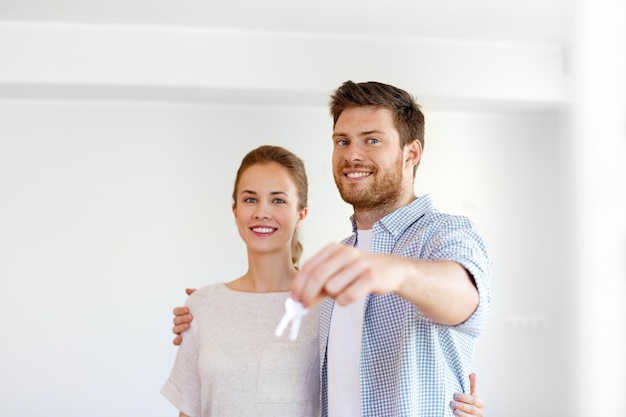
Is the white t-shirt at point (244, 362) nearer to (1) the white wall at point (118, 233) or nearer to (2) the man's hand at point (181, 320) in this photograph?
(2) the man's hand at point (181, 320)

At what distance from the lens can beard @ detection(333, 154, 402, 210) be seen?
1980mm

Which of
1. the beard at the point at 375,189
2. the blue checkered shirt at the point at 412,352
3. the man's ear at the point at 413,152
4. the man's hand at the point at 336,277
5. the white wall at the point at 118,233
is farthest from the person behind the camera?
the white wall at the point at 118,233

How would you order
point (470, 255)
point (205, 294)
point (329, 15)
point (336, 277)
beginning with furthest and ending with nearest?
1. point (329, 15)
2. point (205, 294)
3. point (470, 255)
4. point (336, 277)

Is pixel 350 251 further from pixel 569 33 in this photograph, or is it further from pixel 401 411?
pixel 569 33

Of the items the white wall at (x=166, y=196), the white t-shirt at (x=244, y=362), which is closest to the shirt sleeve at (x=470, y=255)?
the white t-shirt at (x=244, y=362)

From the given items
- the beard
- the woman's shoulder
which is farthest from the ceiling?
the beard

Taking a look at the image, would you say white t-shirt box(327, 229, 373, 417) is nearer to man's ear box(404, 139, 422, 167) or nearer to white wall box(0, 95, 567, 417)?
man's ear box(404, 139, 422, 167)

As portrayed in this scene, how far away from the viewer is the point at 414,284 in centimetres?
128

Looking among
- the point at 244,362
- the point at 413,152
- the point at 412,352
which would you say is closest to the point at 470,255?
the point at 412,352

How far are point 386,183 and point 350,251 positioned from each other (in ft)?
2.94

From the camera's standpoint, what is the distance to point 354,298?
110cm

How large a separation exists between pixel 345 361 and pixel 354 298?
2.69 ft

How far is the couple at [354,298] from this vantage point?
137 centimetres

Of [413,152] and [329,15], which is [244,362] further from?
[329,15]
